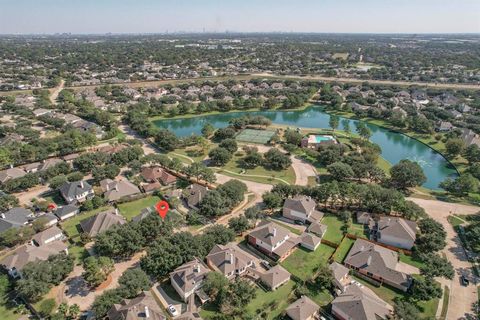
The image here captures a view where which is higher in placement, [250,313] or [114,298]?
[114,298]

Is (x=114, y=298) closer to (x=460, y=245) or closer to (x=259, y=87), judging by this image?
(x=460, y=245)

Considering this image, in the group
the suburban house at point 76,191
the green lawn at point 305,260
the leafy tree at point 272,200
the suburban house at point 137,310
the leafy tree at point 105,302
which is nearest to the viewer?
the suburban house at point 137,310

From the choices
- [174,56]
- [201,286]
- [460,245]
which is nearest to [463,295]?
[460,245]

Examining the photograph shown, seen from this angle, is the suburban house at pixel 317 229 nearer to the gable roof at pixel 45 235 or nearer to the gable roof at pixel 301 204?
the gable roof at pixel 301 204

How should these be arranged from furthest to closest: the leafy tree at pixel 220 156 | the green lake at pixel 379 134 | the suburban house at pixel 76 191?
1. the green lake at pixel 379 134
2. the leafy tree at pixel 220 156
3. the suburban house at pixel 76 191

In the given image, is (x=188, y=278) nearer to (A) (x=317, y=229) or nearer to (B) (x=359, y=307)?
(B) (x=359, y=307)

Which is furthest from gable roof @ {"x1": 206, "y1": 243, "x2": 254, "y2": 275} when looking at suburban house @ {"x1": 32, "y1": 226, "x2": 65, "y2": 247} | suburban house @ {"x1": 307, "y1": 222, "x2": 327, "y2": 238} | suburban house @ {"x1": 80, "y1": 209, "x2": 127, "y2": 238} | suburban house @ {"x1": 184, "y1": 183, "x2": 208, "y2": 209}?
suburban house @ {"x1": 32, "y1": 226, "x2": 65, "y2": 247}

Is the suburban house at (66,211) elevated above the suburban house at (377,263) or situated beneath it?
situated beneath

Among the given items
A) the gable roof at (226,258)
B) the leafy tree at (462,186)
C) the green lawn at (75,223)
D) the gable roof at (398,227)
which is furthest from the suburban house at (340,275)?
the green lawn at (75,223)
